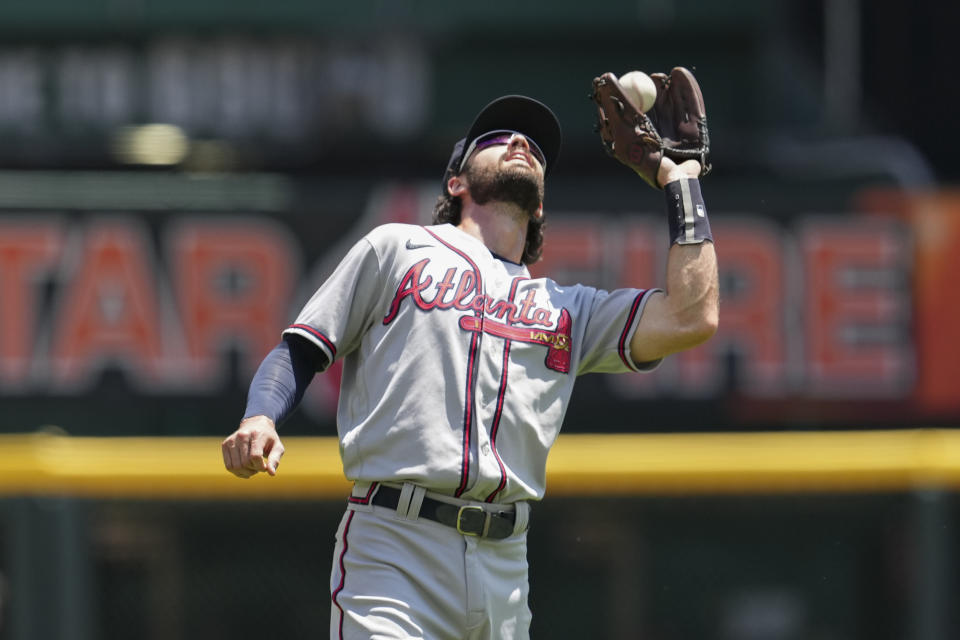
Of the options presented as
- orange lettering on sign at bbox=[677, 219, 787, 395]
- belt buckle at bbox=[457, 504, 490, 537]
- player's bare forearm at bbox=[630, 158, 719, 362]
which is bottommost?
orange lettering on sign at bbox=[677, 219, 787, 395]

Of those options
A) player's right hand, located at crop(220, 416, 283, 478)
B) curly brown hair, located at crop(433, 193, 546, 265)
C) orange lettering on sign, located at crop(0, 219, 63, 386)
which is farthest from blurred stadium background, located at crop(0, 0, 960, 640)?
player's right hand, located at crop(220, 416, 283, 478)

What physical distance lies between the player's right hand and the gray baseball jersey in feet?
0.83

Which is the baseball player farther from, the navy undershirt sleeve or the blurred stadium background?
the blurred stadium background

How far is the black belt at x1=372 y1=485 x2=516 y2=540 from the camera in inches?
101

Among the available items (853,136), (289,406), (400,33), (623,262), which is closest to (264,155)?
(400,33)

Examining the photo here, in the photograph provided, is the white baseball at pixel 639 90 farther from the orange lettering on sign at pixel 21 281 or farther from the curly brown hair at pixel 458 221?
the orange lettering on sign at pixel 21 281

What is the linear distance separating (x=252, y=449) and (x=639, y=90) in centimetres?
107

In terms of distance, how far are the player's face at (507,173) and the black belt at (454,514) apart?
62cm

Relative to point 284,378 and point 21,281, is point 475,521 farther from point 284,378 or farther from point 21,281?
point 21,281

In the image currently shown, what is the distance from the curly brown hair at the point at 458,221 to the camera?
2900mm

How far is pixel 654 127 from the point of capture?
282cm

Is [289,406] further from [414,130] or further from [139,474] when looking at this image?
[414,130]

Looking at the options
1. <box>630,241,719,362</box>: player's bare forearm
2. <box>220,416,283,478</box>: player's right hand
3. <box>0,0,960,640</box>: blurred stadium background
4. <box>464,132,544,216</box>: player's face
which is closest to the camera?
<box>220,416,283,478</box>: player's right hand

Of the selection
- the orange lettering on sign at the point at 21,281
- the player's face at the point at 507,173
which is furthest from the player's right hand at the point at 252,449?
the orange lettering on sign at the point at 21,281
